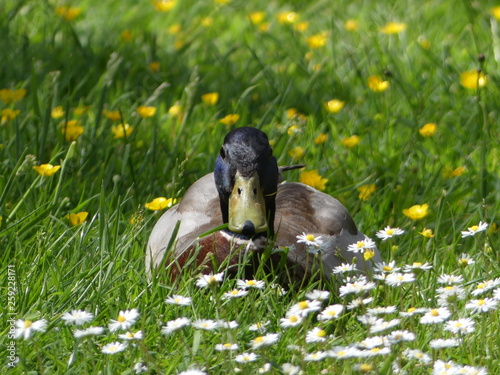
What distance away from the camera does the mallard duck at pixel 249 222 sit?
270 centimetres

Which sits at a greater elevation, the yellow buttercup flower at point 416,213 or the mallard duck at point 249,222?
the mallard duck at point 249,222

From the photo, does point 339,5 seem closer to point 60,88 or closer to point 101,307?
point 60,88

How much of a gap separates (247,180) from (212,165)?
3.64 ft

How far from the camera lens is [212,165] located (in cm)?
385

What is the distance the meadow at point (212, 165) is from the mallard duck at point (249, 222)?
0.27 feet

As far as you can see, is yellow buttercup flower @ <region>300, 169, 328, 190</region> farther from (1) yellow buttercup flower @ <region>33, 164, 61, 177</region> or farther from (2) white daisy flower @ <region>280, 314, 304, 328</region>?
(2) white daisy flower @ <region>280, 314, 304, 328</region>

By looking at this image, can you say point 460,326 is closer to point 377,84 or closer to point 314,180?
point 314,180

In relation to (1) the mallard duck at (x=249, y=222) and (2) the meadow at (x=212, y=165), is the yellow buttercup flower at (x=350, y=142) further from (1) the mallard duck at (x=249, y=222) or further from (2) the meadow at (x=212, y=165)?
(1) the mallard duck at (x=249, y=222)

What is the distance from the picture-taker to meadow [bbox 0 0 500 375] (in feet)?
7.41

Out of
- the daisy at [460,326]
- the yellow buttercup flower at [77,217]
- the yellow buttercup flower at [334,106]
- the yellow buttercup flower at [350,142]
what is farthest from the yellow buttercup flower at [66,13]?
the daisy at [460,326]

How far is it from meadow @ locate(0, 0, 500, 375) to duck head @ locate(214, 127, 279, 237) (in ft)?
0.59

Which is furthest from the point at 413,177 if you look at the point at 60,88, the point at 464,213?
the point at 60,88

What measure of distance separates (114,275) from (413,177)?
1510mm

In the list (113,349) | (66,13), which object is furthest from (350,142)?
(66,13)
